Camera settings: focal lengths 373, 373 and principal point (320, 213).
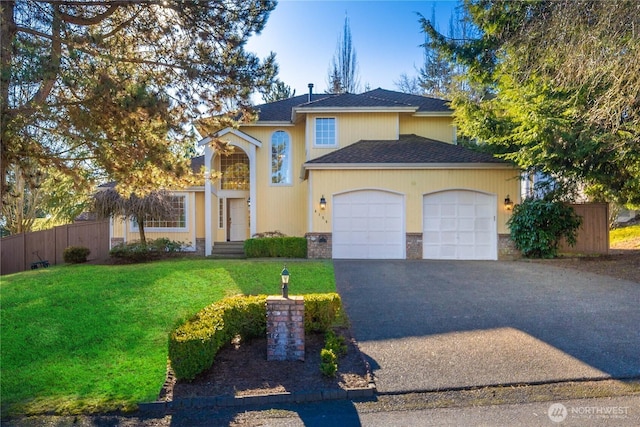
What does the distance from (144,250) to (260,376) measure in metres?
10.8

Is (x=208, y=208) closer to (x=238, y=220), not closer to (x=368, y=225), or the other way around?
(x=238, y=220)

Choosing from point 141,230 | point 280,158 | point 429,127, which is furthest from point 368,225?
point 141,230

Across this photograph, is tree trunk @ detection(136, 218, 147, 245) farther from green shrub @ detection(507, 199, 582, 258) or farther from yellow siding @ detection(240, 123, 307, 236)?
green shrub @ detection(507, 199, 582, 258)

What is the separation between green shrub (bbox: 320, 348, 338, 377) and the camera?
4.36 meters

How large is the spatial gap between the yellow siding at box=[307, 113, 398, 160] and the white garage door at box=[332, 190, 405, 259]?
10.5 ft

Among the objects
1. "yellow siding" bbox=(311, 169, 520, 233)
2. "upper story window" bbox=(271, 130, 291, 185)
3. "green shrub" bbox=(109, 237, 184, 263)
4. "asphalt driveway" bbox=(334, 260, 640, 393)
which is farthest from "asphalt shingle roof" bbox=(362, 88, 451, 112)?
"green shrub" bbox=(109, 237, 184, 263)

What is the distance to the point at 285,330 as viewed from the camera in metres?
4.89

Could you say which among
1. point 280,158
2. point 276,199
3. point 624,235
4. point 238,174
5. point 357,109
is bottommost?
point 624,235

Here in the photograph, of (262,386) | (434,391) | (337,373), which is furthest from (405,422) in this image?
(262,386)

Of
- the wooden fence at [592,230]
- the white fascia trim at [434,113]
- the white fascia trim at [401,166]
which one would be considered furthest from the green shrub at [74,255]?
the wooden fence at [592,230]

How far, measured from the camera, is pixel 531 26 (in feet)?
27.5

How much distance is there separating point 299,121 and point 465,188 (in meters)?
7.41

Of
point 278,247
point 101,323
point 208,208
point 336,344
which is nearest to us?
point 336,344

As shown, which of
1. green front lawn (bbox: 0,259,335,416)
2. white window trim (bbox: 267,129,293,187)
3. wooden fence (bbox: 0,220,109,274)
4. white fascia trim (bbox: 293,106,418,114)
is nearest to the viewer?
green front lawn (bbox: 0,259,335,416)
